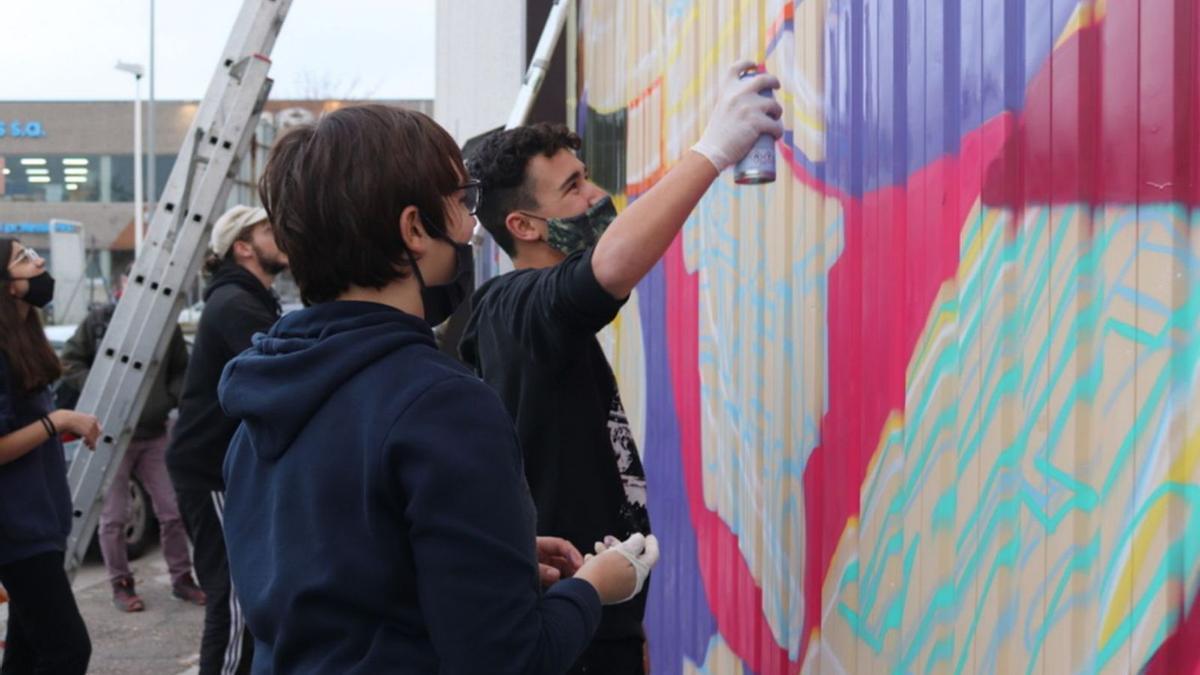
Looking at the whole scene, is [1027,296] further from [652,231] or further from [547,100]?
[547,100]

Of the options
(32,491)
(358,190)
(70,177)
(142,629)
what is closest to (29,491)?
(32,491)

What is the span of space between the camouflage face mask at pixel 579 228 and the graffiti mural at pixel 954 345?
408mm

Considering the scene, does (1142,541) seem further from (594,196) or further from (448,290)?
(594,196)

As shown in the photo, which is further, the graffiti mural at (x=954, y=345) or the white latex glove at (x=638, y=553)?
the white latex glove at (x=638, y=553)

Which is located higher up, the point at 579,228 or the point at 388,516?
the point at 579,228

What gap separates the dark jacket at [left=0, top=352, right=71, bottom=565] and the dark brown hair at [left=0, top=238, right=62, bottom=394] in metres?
0.03

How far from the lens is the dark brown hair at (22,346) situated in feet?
15.7

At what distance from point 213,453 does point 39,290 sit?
3.42 ft

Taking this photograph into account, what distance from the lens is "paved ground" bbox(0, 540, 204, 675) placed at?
7.18 meters

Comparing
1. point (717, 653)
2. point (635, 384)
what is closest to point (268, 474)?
point (717, 653)

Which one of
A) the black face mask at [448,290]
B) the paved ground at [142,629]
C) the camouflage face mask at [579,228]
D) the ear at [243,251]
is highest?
the camouflage face mask at [579,228]

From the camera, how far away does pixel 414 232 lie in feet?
6.64

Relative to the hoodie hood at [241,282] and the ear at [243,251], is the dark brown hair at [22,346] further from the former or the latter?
the ear at [243,251]

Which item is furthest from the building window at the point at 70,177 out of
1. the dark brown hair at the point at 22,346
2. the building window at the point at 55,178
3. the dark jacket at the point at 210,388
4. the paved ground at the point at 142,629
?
the dark brown hair at the point at 22,346
